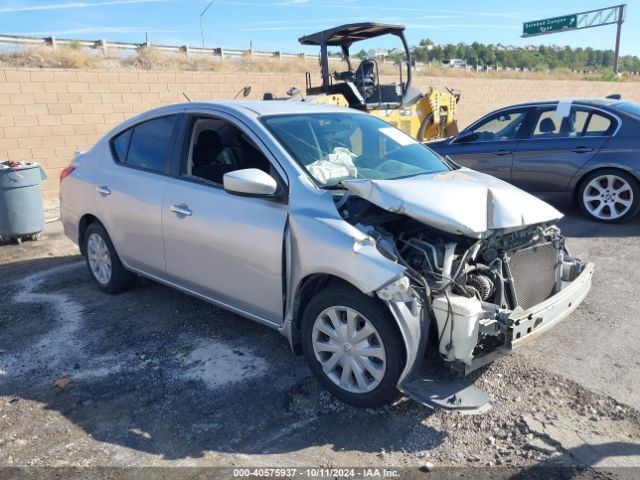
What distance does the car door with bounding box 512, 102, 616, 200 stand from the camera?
7.28 metres

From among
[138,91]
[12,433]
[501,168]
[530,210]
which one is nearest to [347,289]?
[530,210]

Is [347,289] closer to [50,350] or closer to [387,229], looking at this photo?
[387,229]

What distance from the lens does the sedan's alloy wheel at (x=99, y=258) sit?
5.34 meters

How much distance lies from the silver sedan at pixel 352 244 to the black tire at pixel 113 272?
24.4 inches

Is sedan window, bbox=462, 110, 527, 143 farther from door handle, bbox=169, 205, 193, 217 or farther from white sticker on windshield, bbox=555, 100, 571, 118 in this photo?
door handle, bbox=169, 205, 193, 217

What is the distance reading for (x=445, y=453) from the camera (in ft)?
9.71

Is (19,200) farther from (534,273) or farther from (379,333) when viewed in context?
(534,273)

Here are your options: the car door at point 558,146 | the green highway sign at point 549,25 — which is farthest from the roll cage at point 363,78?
the green highway sign at point 549,25

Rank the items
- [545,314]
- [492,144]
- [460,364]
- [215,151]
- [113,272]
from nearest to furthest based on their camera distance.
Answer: [460,364] < [545,314] < [215,151] < [113,272] < [492,144]

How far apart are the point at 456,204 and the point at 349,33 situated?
8.91 meters

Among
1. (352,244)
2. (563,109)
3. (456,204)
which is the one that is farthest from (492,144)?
(352,244)

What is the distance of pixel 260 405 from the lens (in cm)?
346

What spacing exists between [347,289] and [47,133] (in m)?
9.42

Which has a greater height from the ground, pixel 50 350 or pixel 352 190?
pixel 352 190
